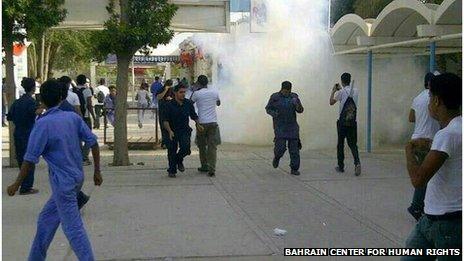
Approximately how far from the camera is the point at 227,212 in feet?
22.0

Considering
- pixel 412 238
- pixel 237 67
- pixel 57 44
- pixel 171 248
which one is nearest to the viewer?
pixel 412 238

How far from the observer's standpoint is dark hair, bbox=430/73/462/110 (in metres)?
3.14

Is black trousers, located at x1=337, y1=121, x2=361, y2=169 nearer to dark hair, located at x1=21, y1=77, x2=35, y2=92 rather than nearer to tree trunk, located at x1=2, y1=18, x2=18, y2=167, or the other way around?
dark hair, located at x1=21, y1=77, x2=35, y2=92

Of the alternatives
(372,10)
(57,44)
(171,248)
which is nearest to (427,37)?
(171,248)

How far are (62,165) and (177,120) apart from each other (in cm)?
485

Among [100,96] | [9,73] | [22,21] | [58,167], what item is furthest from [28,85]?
[100,96]

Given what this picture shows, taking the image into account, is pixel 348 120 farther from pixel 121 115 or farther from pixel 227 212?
pixel 121 115

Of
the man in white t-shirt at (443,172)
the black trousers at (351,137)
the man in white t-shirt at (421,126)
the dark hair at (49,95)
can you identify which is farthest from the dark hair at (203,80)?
the man in white t-shirt at (443,172)

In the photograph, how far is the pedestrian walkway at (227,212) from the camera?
17.5 feet

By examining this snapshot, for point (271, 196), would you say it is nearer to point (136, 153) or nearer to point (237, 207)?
point (237, 207)

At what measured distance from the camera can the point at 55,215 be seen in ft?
14.4

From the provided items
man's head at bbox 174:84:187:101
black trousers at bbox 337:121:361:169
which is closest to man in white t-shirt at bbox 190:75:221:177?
man's head at bbox 174:84:187:101

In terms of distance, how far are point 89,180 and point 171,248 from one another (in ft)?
13.0

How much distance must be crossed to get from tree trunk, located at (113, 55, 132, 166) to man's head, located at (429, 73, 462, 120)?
7.61 meters
